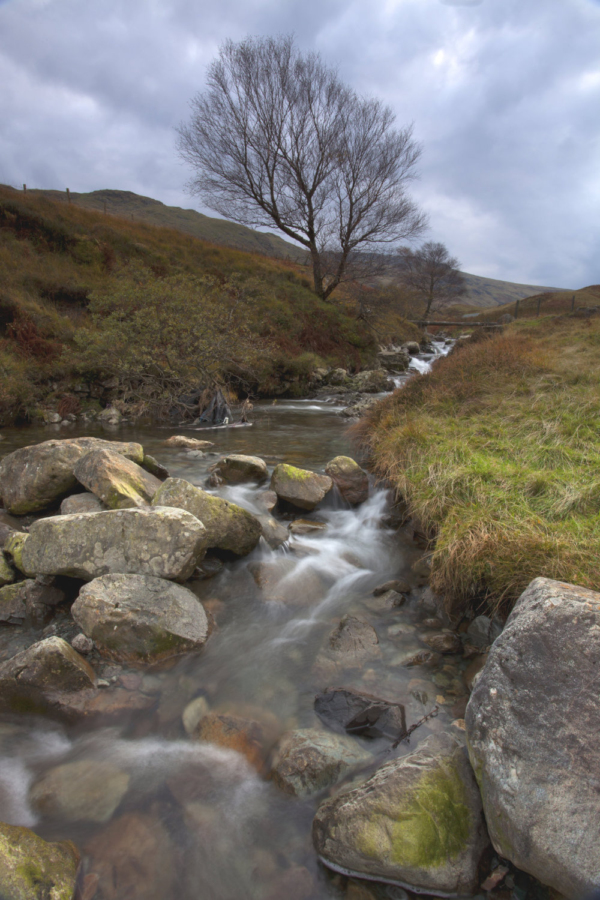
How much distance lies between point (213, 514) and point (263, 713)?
79.6 inches

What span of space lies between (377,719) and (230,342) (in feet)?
38.8

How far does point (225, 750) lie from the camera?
2771 millimetres

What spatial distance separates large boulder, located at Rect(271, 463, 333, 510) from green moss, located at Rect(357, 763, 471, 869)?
13.0 feet

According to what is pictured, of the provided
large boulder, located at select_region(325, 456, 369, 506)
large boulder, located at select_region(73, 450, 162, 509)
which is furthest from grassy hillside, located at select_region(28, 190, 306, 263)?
large boulder, located at select_region(73, 450, 162, 509)

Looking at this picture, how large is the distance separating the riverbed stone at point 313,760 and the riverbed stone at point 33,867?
1098 mm

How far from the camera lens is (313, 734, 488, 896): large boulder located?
1923 mm

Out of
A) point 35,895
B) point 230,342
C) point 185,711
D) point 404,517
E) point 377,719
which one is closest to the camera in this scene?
point 35,895

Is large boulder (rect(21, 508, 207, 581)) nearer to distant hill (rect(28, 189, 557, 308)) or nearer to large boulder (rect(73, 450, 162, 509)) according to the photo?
large boulder (rect(73, 450, 162, 509))

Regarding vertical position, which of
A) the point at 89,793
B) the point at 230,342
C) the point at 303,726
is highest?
the point at 230,342

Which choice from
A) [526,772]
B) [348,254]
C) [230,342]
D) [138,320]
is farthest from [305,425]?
[348,254]

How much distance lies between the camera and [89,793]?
250 cm

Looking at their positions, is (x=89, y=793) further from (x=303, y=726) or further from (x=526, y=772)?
(x=526, y=772)

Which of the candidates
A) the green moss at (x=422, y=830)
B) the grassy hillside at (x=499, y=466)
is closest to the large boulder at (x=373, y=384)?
the grassy hillside at (x=499, y=466)

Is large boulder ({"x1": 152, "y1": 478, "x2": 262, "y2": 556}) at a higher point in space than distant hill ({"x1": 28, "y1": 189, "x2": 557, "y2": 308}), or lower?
lower
